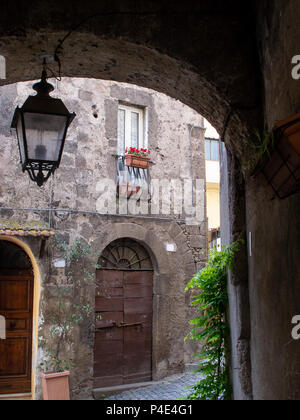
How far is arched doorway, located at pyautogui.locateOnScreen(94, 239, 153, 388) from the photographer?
26.3 feet

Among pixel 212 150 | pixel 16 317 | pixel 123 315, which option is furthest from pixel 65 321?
pixel 212 150

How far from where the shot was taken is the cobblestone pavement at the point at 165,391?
7293 millimetres

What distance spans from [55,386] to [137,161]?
4.40m

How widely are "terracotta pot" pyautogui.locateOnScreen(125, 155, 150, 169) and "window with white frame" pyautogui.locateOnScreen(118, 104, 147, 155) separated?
0.37m

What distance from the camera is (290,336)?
1890mm

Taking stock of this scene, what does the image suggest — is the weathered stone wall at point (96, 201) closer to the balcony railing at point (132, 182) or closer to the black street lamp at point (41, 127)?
the balcony railing at point (132, 182)

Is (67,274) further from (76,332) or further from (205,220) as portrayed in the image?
(205,220)

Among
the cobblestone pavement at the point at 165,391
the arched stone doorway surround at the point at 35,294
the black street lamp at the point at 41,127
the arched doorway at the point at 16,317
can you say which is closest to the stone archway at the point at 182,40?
the black street lamp at the point at 41,127

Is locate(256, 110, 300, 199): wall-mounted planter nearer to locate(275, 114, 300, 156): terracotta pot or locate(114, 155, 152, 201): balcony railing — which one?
locate(275, 114, 300, 156): terracotta pot

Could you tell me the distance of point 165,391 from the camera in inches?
301

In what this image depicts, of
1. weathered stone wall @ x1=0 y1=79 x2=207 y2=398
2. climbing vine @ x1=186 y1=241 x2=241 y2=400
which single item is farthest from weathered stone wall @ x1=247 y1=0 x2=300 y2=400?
weathered stone wall @ x1=0 y1=79 x2=207 y2=398

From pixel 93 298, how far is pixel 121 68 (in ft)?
18.4

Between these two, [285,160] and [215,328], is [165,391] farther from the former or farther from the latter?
[285,160]
